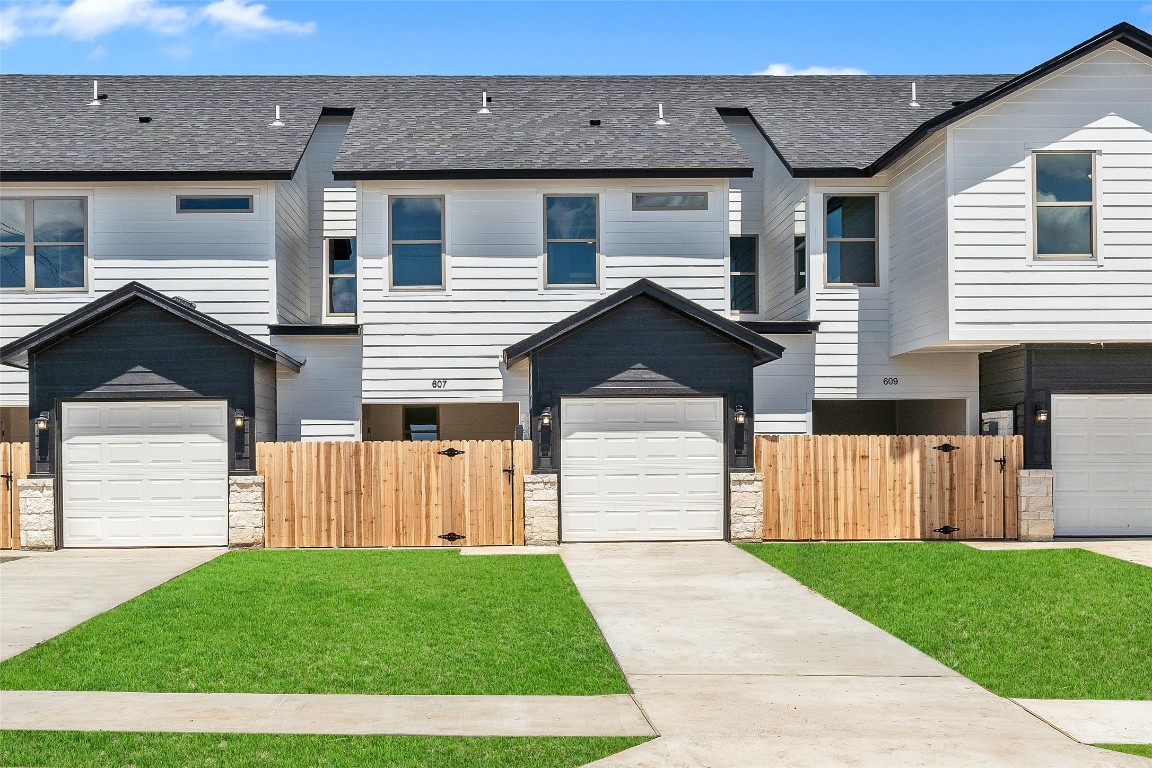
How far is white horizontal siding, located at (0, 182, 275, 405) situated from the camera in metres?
17.6

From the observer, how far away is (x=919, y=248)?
55.0ft

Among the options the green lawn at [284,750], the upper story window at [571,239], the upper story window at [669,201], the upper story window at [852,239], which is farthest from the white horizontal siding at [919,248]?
the green lawn at [284,750]

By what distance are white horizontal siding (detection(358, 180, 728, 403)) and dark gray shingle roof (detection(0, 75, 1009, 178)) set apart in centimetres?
58

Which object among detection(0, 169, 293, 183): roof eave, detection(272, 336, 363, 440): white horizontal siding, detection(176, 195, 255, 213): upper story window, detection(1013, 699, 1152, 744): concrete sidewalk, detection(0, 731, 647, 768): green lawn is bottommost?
detection(1013, 699, 1152, 744): concrete sidewalk

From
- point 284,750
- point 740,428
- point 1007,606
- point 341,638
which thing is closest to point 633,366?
point 740,428

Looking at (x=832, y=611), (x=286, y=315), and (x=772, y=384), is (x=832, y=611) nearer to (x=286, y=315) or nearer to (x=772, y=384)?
(x=772, y=384)

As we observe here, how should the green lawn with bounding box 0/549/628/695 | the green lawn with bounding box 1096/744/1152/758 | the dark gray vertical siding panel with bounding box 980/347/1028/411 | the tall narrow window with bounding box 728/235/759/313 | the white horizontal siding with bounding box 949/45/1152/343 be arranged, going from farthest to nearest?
the tall narrow window with bounding box 728/235/759/313
the dark gray vertical siding panel with bounding box 980/347/1028/411
the white horizontal siding with bounding box 949/45/1152/343
the green lawn with bounding box 0/549/628/695
the green lawn with bounding box 1096/744/1152/758

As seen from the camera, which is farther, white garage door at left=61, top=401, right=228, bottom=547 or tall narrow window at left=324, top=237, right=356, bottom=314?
tall narrow window at left=324, top=237, right=356, bottom=314

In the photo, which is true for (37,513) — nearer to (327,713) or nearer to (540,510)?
(540,510)

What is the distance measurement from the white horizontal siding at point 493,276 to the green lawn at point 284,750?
11.3m

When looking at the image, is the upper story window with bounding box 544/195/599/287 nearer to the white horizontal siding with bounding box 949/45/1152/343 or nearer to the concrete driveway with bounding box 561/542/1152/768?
the white horizontal siding with bounding box 949/45/1152/343

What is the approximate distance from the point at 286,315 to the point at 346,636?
10.4 metres

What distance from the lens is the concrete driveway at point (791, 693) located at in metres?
6.11

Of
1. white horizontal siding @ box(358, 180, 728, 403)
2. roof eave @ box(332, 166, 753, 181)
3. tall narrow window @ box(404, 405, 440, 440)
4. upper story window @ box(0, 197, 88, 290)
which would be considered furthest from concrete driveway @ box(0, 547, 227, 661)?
tall narrow window @ box(404, 405, 440, 440)
